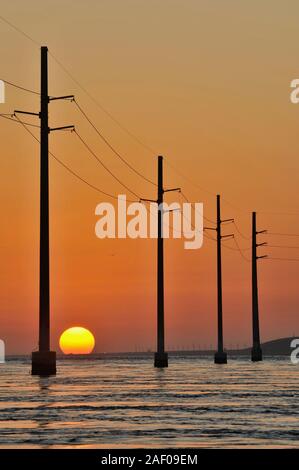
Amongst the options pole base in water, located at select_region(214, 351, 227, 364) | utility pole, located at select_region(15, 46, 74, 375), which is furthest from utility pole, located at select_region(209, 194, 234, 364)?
utility pole, located at select_region(15, 46, 74, 375)

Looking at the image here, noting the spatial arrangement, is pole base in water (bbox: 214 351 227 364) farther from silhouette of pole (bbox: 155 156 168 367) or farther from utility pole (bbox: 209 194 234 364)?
silhouette of pole (bbox: 155 156 168 367)

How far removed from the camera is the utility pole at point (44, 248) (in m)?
59.0

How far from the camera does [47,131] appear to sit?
61844 millimetres

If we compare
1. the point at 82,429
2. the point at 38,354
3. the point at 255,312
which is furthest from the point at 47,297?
the point at 255,312

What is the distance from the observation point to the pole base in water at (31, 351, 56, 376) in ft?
199

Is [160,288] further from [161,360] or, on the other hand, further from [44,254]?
[44,254]

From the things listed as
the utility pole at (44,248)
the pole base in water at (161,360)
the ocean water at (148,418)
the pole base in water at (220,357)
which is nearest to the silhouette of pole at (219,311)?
the pole base in water at (220,357)

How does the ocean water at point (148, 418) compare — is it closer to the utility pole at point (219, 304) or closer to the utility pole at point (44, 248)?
the utility pole at point (44, 248)

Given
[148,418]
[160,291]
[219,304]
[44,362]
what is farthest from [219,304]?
[148,418]

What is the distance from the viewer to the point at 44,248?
2355 inches

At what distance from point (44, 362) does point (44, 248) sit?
19.4 feet
